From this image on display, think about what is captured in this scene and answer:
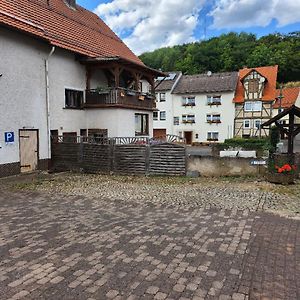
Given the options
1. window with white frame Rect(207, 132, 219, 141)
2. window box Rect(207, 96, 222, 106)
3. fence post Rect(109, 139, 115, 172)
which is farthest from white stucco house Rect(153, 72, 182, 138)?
fence post Rect(109, 139, 115, 172)

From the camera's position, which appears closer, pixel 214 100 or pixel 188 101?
pixel 214 100

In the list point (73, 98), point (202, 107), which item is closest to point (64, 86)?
point (73, 98)

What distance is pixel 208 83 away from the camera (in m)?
42.6

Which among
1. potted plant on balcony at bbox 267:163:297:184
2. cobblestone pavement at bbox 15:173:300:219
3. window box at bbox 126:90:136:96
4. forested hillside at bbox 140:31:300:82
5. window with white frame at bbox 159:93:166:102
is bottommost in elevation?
cobblestone pavement at bbox 15:173:300:219

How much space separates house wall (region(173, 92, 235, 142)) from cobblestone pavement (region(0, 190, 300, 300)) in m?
34.8

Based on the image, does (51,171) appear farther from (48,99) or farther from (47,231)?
(47,231)

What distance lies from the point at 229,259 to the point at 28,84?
12.6 metres

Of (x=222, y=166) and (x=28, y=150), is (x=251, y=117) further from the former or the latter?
(x=28, y=150)

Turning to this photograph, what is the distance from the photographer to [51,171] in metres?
15.7

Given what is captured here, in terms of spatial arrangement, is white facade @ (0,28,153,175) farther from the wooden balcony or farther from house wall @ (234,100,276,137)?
house wall @ (234,100,276,137)

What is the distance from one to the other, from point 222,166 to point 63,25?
13101 millimetres

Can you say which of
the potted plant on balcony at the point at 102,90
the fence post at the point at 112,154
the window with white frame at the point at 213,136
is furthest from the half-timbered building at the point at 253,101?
the fence post at the point at 112,154

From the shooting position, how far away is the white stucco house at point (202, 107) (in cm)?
4141

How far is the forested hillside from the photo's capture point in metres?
68.2
